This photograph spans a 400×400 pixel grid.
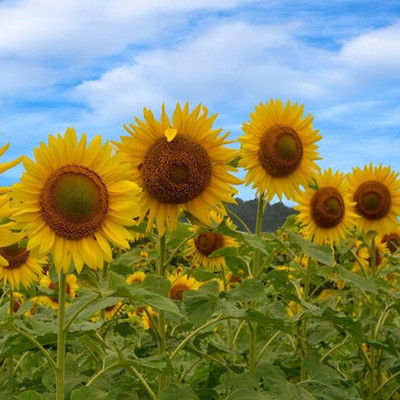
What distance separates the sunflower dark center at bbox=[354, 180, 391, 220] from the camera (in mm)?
5535

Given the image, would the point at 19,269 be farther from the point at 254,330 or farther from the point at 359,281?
the point at 359,281

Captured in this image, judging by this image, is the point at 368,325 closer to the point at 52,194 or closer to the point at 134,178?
the point at 134,178

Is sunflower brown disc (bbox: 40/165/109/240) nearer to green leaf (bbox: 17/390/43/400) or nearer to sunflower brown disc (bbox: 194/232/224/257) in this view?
green leaf (bbox: 17/390/43/400)

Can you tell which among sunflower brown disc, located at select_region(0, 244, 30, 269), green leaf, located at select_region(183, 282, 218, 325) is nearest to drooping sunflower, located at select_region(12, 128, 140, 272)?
green leaf, located at select_region(183, 282, 218, 325)

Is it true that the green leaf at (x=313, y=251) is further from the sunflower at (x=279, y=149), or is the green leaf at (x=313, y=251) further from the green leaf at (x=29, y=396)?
the green leaf at (x=29, y=396)

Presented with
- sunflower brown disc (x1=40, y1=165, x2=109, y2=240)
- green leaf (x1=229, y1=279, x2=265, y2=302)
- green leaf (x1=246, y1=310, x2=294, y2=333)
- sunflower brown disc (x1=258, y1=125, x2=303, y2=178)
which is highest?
sunflower brown disc (x1=258, y1=125, x2=303, y2=178)

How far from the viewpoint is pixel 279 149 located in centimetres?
400

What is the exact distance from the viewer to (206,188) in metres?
2.99

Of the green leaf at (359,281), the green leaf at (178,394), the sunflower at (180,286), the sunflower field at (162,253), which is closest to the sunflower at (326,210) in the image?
the sunflower field at (162,253)

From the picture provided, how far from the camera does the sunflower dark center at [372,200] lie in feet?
18.2

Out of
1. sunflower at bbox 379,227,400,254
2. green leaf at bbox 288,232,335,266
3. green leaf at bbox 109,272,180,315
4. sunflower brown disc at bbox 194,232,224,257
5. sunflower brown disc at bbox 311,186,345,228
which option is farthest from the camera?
sunflower at bbox 379,227,400,254

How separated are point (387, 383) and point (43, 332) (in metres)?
3.03

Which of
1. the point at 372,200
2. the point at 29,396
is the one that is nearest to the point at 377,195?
the point at 372,200

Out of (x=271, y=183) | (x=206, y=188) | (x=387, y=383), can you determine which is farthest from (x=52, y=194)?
(x=387, y=383)
